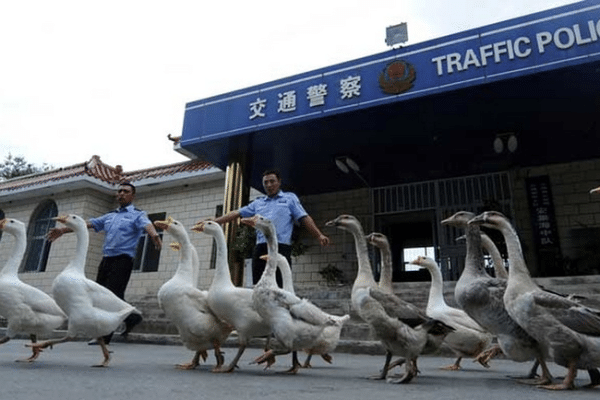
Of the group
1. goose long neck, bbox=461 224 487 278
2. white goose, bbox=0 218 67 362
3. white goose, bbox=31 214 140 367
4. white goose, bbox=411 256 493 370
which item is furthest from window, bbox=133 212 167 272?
goose long neck, bbox=461 224 487 278

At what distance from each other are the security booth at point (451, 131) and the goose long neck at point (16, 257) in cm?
482

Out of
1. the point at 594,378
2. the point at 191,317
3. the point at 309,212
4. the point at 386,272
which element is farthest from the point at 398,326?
the point at 309,212

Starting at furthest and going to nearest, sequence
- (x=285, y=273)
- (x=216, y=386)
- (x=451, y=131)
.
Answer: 1. (x=451, y=131)
2. (x=285, y=273)
3. (x=216, y=386)

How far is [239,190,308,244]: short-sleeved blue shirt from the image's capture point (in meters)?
4.27

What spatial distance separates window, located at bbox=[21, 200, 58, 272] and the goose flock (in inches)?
435

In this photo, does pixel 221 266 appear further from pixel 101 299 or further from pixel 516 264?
pixel 516 264

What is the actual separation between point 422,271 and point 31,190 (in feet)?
42.7

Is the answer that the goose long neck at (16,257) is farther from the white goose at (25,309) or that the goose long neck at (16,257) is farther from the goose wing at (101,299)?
the goose wing at (101,299)

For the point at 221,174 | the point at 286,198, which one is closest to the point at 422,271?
the point at 221,174

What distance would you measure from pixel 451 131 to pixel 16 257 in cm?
724

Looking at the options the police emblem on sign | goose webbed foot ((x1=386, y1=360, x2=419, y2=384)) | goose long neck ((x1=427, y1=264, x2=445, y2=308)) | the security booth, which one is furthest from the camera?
the police emblem on sign

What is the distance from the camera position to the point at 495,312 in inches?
105

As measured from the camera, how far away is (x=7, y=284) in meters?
3.16

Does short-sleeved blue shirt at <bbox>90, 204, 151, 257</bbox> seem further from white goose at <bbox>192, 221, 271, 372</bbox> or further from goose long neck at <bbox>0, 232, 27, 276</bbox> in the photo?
white goose at <bbox>192, 221, 271, 372</bbox>
